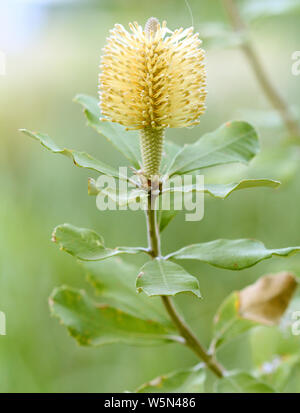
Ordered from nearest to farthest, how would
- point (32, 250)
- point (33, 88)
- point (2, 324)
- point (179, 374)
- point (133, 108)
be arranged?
point (133, 108), point (179, 374), point (2, 324), point (32, 250), point (33, 88)

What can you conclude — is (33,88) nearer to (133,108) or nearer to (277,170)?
(277,170)

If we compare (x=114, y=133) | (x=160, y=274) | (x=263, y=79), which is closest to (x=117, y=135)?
(x=114, y=133)

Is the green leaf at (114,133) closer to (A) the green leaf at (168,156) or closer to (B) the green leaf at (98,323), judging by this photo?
(A) the green leaf at (168,156)

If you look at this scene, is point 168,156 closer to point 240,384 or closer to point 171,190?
point 171,190

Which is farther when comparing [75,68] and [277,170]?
[75,68]

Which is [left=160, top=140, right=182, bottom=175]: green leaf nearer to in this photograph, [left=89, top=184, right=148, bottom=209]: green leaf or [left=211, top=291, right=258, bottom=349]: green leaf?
[left=89, top=184, right=148, bottom=209]: green leaf

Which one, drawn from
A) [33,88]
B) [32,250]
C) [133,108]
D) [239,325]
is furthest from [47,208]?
[133,108]
